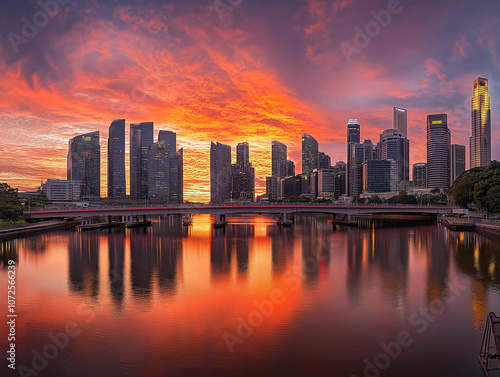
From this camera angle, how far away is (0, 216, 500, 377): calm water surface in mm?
15980

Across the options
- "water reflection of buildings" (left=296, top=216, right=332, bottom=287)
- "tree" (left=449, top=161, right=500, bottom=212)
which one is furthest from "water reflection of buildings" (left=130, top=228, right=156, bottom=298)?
"tree" (left=449, top=161, right=500, bottom=212)

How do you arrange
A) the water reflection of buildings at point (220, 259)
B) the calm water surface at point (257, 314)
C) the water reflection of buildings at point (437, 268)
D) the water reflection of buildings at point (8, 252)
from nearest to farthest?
the calm water surface at point (257, 314) < the water reflection of buildings at point (437, 268) < the water reflection of buildings at point (220, 259) < the water reflection of buildings at point (8, 252)

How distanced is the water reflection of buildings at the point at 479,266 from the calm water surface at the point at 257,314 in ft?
0.66

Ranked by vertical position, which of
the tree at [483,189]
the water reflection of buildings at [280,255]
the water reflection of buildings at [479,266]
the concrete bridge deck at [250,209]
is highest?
the tree at [483,189]

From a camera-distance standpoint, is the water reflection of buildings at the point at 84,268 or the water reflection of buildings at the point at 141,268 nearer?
the water reflection of buildings at the point at 141,268

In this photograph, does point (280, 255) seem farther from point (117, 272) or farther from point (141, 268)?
point (117, 272)

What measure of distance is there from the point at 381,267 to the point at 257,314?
22152 mm

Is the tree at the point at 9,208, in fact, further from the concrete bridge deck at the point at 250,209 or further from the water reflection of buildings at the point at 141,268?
the water reflection of buildings at the point at 141,268

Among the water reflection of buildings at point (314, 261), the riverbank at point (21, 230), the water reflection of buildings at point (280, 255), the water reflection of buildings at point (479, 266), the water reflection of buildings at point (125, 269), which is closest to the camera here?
the water reflection of buildings at point (479, 266)

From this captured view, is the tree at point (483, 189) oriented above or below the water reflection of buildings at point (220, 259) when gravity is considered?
above

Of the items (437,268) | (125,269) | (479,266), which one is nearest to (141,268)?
(125,269)

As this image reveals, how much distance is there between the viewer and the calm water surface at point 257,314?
16.0 metres

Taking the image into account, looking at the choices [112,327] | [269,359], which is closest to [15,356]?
[112,327]

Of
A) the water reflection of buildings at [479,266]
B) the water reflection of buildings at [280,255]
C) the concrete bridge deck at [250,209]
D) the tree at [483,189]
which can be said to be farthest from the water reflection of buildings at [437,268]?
the concrete bridge deck at [250,209]
